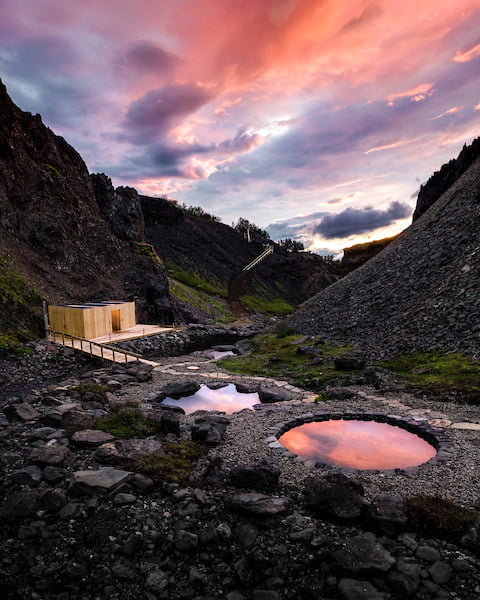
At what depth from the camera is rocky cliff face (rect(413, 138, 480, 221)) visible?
48.2m

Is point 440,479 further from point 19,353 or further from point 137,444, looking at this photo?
point 19,353

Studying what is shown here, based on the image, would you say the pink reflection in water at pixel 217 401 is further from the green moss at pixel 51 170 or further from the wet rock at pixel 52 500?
the green moss at pixel 51 170

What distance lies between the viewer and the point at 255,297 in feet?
297

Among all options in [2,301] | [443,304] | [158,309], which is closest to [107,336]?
[2,301]

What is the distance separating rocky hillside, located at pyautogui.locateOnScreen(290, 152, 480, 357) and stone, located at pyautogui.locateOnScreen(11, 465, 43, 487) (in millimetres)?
20150

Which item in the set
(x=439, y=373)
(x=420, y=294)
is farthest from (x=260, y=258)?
(x=439, y=373)

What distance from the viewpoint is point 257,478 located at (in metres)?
8.77

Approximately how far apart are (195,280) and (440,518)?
261 ft

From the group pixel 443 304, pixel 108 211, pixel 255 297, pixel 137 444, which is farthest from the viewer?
pixel 255 297

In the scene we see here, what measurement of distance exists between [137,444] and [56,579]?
477 centimetres

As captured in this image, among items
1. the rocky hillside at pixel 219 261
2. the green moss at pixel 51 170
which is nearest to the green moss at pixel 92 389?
the green moss at pixel 51 170

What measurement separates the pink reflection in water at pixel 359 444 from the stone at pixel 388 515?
289 cm

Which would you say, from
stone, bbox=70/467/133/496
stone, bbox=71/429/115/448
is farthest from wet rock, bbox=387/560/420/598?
stone, bbox=71/429/115/448

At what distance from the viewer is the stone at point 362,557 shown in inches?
230
